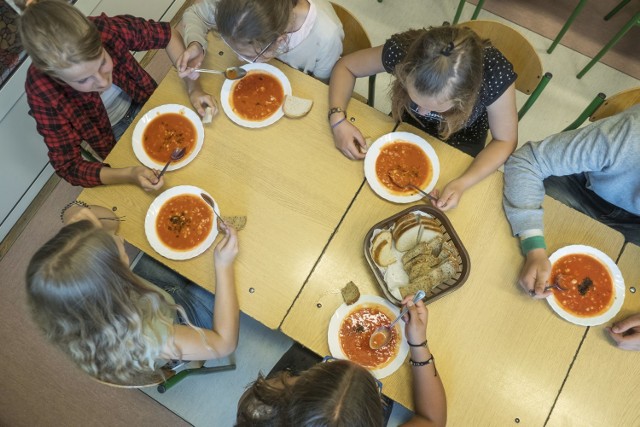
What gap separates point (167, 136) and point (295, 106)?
19.0 inches

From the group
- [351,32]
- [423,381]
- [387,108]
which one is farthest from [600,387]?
[387,108]

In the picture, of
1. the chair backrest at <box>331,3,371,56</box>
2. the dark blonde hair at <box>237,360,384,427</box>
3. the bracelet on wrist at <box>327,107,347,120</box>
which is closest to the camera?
the dark blonde hair at <box>237,360,384,427</box>

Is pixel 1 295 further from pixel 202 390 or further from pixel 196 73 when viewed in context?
pixel 196 73

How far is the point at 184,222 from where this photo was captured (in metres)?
1.56

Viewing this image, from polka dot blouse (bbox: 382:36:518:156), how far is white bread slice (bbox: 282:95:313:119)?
32 centimetres

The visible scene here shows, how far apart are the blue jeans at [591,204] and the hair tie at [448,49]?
844 millimetres

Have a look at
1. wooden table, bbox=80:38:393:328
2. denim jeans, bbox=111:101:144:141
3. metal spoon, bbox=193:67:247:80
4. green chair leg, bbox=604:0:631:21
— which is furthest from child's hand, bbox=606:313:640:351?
green chair leg, bbox=604:0:631:21

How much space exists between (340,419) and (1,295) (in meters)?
2.17

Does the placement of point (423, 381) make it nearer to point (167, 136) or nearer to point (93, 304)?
point (93, 304)

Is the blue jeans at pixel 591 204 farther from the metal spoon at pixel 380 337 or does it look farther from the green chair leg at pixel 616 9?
the green chair leg at pixel 616 9

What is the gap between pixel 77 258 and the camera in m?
1.18

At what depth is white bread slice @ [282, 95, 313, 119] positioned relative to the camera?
165cm

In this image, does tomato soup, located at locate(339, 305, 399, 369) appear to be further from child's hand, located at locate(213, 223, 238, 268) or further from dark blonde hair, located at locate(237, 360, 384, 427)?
child's hand, located at locate(213, 223, 238, 268)

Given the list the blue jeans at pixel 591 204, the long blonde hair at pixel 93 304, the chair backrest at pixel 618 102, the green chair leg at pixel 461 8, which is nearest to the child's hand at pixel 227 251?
the long blonde hair at pixel 93 304
